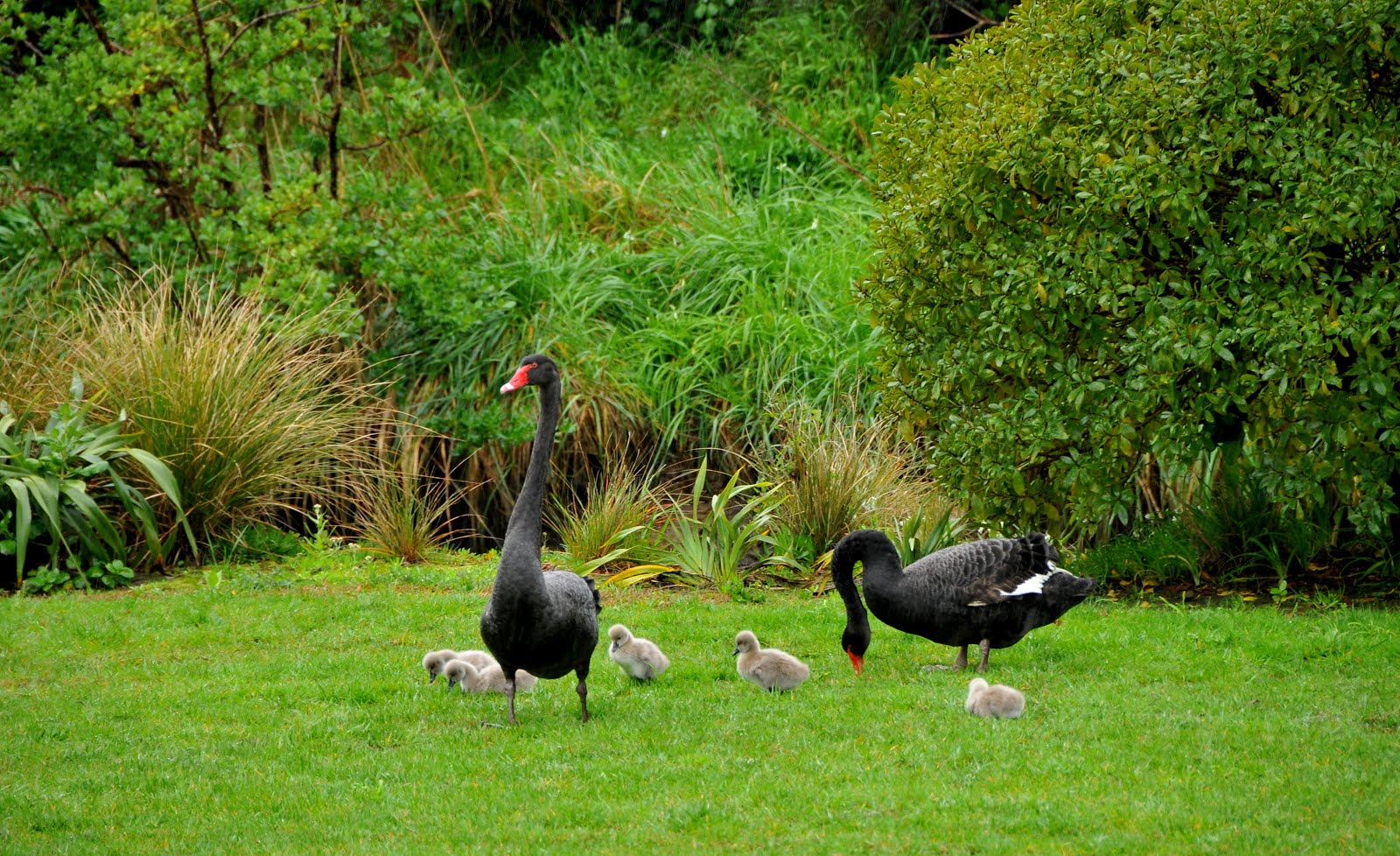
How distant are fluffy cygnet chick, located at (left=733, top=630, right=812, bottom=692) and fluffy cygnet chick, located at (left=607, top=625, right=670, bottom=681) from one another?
484 millimetres

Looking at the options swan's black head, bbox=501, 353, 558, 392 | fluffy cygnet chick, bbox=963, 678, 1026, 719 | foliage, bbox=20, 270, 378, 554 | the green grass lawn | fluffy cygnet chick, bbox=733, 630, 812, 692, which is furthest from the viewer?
foliage, bbox=20, 270, 378, 554

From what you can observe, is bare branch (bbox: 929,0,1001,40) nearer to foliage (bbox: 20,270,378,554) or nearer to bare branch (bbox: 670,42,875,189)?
bare branch (bbox: 670,42,875,189)

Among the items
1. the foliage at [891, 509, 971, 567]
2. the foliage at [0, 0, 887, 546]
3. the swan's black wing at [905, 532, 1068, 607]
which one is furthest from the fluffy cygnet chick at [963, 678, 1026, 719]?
the foliage at [0, 0, 887, 546]

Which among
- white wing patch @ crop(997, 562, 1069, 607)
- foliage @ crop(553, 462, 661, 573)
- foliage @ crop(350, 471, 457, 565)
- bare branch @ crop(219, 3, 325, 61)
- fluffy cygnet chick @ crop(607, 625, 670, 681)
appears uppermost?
bare branch @ crop(219, 3, 325, 61)

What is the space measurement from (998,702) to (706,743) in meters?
1.35

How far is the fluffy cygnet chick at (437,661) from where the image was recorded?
7633 millimetres

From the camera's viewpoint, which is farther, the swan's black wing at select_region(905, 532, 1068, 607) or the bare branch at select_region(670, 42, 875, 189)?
the bare branch at select_region(670, 42, 875, 189)

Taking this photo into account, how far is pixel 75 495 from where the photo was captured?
34.2 ft

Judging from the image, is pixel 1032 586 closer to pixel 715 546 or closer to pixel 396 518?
pixel 715 546

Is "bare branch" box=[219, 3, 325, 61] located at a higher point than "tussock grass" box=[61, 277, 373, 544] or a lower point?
higher

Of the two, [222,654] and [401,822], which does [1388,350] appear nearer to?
[401,822]

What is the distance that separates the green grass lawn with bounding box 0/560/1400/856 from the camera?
5.17m

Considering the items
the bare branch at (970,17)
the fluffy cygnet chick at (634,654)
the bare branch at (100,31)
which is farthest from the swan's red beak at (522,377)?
the bare branch at (970,17)

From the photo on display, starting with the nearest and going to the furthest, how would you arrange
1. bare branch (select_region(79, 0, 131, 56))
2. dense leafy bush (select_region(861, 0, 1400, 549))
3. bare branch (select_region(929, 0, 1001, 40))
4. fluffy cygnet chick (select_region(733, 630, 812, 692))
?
fluffy cygnet chick (select_region(733, 630, 812, 692))
dense leafy bush (select_region(861, 0, 1400, 549))
bare branch (select_region(79, 0, 131, 56))
bare branch (select_region(929, 0, 1001, 40))
